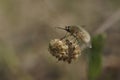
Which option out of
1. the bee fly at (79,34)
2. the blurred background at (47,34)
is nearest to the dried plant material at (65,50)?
the bee fly at (79,34)

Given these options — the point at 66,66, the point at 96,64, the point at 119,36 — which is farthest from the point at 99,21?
the point at 96,64

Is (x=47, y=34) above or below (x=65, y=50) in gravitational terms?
above

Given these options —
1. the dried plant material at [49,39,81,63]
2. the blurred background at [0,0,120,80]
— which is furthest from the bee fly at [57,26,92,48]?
the blurred background at [0,0,120,80]

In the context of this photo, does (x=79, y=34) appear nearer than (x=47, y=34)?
Yes

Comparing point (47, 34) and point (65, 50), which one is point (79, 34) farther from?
point (47, 34)

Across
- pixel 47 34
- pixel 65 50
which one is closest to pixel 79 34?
pixel 65 50

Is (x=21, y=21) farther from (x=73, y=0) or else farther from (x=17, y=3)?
Result: (x=73, y=0)
